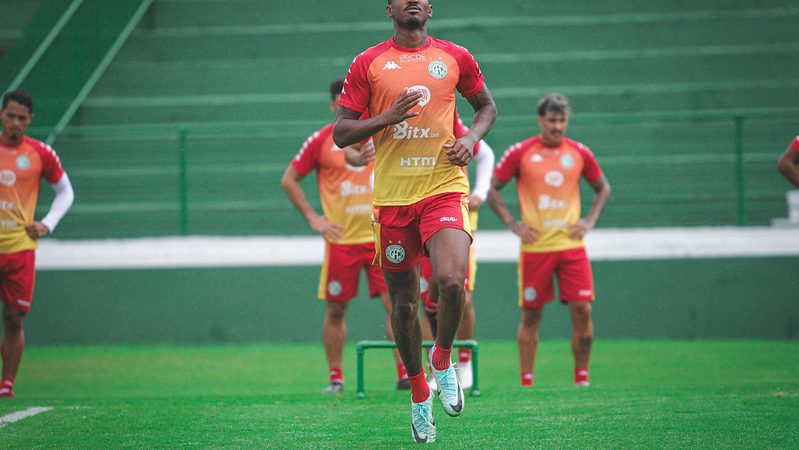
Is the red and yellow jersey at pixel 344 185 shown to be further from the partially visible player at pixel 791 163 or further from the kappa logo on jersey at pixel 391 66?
the kappa logo on jersey at pixel 391 66

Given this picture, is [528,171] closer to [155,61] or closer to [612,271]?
[612,271]

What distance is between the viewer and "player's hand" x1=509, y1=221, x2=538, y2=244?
934 cm

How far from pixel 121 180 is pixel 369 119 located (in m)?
8.78

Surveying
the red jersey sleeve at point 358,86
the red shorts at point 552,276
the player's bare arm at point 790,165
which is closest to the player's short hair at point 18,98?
the red jersey sleeve at point 358,86

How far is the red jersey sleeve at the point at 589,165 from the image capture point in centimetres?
952

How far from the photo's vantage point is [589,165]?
31.3 ft

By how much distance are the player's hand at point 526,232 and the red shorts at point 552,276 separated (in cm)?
12

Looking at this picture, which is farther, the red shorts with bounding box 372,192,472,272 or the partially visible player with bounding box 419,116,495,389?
the partially visible player with bounding box 419,116,495,389

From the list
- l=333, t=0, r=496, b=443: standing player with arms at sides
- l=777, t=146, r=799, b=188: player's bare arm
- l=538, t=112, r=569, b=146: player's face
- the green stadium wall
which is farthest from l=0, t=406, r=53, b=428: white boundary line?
the green stadium wall

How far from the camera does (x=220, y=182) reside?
13.6 metres

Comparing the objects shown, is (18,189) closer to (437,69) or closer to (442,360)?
(437,69)

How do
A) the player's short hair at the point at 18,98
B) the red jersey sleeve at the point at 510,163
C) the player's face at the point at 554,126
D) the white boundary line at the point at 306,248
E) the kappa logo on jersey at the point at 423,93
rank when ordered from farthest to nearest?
the white boundary line at the point at 306,248 < the red jersey sleeve at the point at 510,163 < the player's face at the point at 554,126 < the player's short hair at the point at 18,98 < the kappa logo on jersey at the point at 423,93

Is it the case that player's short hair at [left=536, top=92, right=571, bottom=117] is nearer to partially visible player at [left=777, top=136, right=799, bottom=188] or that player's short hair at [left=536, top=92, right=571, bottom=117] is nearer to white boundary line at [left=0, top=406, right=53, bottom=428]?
partially visible player at [left=777, top=136, right=799, bottom=188]

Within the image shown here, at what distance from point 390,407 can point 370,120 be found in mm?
2164
